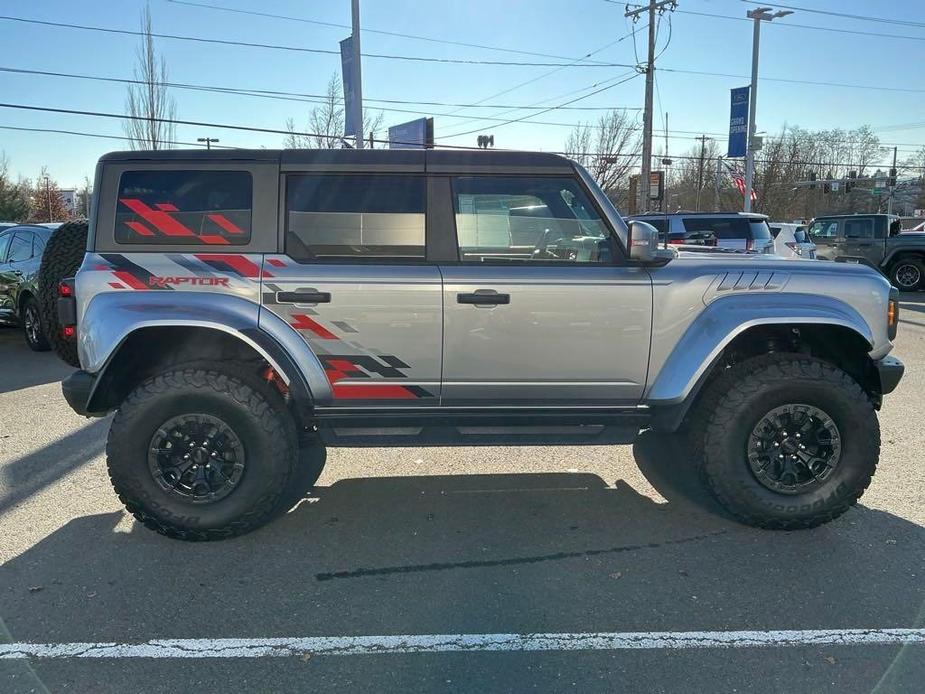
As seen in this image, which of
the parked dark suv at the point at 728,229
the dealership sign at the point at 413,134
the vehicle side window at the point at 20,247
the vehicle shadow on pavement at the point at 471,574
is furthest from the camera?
the dealership sign at the point at 413,134

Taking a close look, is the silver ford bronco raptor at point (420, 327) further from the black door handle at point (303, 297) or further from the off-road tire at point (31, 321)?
the off-road tire at point (31, 321)

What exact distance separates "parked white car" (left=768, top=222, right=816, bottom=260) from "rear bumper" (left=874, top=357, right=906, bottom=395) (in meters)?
10.7

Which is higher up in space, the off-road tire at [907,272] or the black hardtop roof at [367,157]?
the black hardtop roof at [367,157]

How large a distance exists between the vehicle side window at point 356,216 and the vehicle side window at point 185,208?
0.28m

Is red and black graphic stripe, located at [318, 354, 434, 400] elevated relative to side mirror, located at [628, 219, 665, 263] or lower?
lower

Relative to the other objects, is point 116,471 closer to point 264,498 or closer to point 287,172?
point 264,498

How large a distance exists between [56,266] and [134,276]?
1.22m

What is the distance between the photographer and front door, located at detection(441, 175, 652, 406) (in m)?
3.58

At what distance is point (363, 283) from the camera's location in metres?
3.54

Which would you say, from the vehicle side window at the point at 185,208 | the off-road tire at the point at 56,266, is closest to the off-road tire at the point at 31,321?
the off-road tire at the point at 56,266

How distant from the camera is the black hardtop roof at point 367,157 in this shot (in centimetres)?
366

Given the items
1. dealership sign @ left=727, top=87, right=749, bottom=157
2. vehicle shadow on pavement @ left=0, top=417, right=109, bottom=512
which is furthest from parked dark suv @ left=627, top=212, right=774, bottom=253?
dealership sign @ left=727, top=87, right=749, bottom=157

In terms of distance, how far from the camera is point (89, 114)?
2162 cm

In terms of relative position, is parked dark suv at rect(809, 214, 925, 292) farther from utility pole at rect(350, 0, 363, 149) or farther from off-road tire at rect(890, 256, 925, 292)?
utility pole at rect(350, 0, 363, 149)
